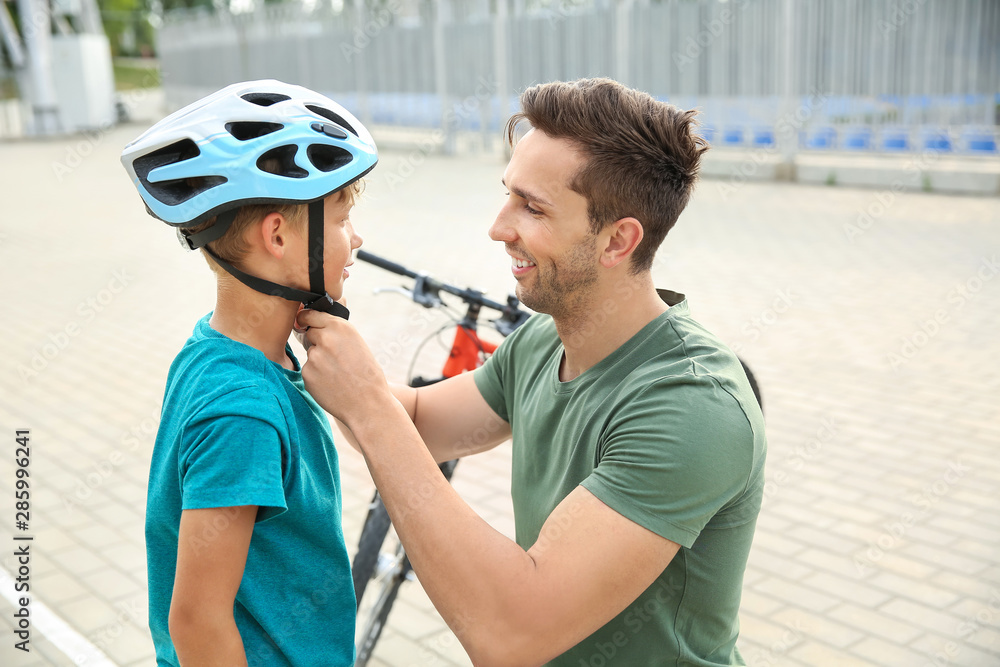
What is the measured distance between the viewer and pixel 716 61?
16.4m

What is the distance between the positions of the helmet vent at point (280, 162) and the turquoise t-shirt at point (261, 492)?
1.10ft

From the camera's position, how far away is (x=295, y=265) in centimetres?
183

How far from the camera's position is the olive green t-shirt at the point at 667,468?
5.63 feet

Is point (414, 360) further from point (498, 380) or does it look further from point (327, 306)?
point (327, 306)

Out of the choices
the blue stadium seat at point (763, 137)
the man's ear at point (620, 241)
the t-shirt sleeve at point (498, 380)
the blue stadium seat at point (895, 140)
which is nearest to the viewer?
the man's ear at point (620, 241)

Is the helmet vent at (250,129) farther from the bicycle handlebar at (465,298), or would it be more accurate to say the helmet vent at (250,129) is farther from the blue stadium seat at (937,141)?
the blue stadium seat at (937,141)

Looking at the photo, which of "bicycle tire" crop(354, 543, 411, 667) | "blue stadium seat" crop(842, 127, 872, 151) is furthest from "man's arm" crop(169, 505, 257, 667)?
"blue stadium seat" crop(842, 127, 872, 151)

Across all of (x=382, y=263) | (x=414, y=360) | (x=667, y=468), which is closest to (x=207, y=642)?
(x=667, y=468)

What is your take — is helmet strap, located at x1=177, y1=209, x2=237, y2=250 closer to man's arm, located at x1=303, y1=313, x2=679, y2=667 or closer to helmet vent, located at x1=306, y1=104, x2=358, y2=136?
helmet vent, located at x1=306, y1=104, x2=358, y2=136

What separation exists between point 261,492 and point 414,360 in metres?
1.79

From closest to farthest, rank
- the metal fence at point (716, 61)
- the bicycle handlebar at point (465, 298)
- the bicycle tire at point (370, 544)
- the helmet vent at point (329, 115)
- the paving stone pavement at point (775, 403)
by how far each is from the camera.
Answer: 1. the helmet vent at point (329, 115)
2. the bicycle handlebar at point (465, 298)
3. the bicycle tire at point (370, 544)
4. the paving stone pavement at point (775, 403)
5. the metal fence at point (716, 61)

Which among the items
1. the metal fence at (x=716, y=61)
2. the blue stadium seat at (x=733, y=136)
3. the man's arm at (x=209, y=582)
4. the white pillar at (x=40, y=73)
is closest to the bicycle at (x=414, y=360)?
the man's arm at (x=209, y=582)

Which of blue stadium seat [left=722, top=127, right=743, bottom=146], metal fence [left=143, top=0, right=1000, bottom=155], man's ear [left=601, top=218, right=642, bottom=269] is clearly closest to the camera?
man's ear [left=601, top=218, right=642, bottom=269]

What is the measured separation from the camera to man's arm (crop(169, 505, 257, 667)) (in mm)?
1547
